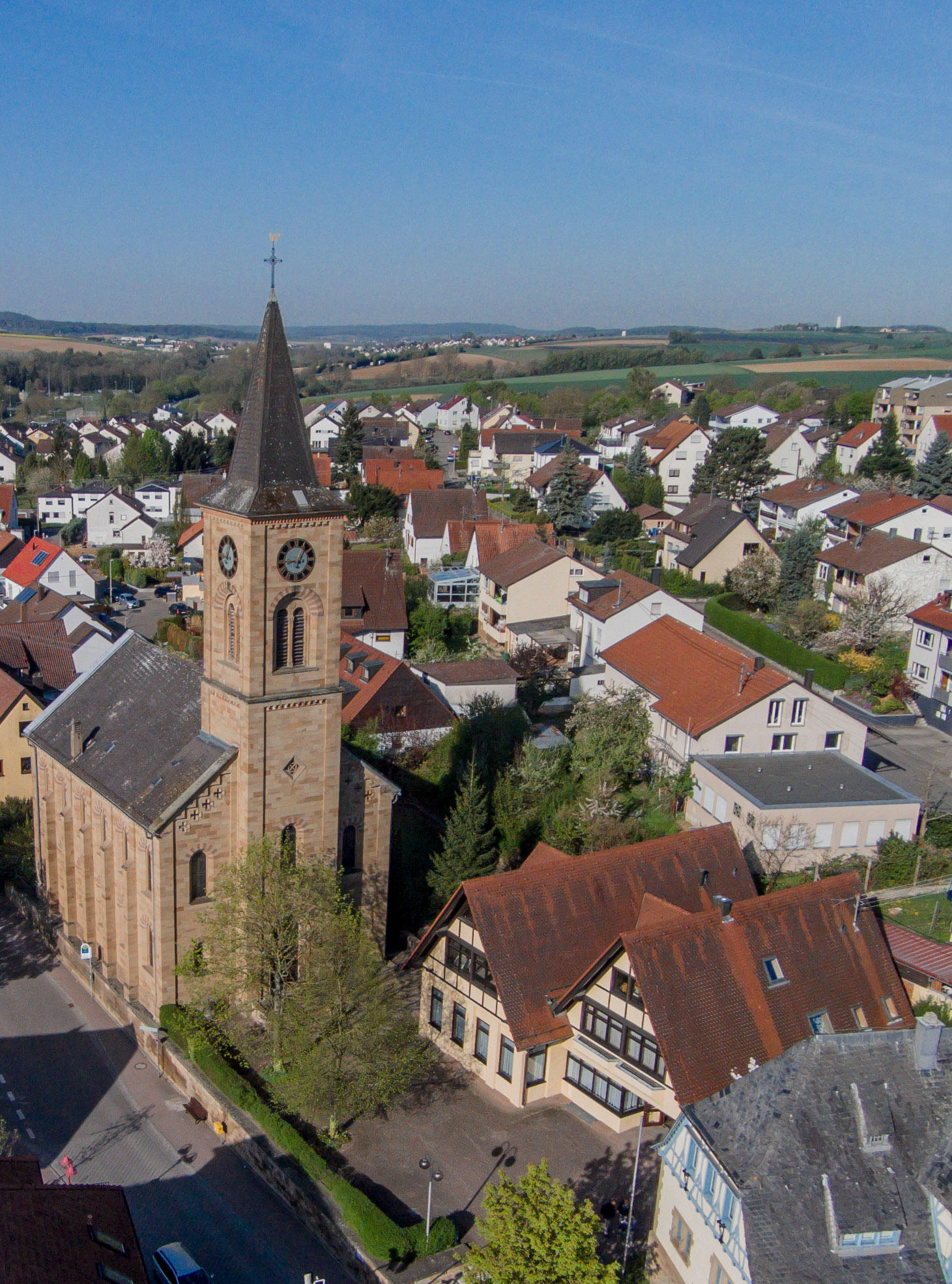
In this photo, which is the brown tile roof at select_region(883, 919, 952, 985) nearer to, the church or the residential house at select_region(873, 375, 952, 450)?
the church

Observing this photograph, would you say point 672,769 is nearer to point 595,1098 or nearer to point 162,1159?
point 595,1098

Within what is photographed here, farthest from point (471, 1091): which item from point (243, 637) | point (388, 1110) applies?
point (243, 637)

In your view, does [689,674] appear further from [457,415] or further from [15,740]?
[457,415]

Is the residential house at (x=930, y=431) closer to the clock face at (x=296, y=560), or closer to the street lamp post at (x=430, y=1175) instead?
the clock face at (x=296, y=560)

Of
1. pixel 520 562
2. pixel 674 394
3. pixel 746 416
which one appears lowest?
pixel 520 562

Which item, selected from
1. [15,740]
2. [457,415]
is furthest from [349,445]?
[15,740]

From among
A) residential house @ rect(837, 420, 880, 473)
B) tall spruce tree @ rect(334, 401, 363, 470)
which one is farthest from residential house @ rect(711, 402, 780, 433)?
tall spruce tree @ rect(334, 401, 363, 470)

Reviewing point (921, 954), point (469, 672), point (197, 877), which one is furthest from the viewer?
point (469, 672)

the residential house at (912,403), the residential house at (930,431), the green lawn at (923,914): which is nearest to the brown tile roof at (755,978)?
the green lawn at (923,914)
